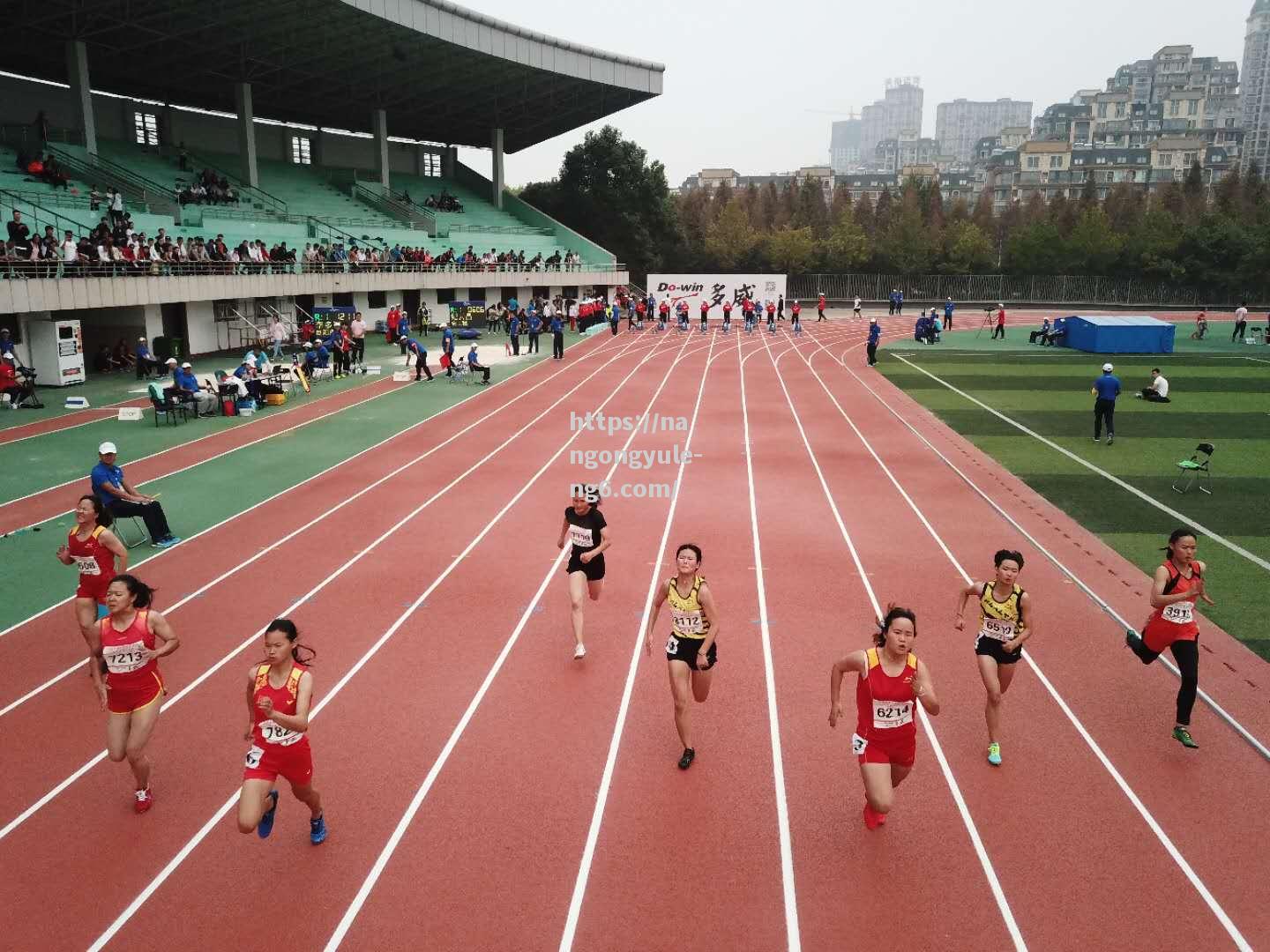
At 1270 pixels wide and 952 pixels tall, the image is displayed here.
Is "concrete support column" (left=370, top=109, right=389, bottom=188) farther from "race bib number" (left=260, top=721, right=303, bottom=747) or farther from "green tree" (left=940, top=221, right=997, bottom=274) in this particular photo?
"race bib number" (left=260, top=721, right=303, bottom=747)

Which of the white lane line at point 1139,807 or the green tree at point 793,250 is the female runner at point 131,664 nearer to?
the white lane line at point 1139,807

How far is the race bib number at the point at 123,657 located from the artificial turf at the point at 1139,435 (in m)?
9.81

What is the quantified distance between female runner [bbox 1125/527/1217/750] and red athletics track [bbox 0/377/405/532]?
1424 centimetres

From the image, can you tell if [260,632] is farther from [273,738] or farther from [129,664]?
[273,738]

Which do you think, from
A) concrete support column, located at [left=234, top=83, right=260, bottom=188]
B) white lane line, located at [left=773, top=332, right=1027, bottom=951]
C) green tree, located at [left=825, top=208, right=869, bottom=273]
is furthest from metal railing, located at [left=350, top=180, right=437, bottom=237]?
white lane line, located at [left=773, top=332, right=1027, bottom=951]

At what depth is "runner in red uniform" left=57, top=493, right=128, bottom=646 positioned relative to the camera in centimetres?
751

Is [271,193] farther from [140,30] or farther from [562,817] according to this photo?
[562,817]

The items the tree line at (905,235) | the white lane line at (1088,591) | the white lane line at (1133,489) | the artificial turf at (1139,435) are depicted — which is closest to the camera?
the white lane line at (1088,591)

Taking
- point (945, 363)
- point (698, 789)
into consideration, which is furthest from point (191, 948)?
point (945, 363)

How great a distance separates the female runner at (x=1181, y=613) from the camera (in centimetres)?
680

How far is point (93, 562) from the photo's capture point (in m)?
7.69

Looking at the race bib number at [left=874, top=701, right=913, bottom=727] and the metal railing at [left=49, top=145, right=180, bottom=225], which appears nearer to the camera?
the race bib number at [left=874, top=701, right=913, bottom=727]

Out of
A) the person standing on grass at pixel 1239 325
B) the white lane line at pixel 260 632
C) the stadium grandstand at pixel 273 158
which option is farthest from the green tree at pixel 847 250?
the white lane line at pixel 260 632

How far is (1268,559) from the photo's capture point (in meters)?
11.1
